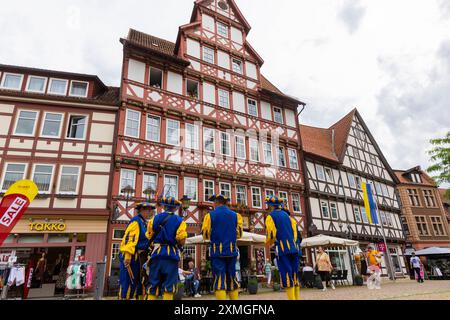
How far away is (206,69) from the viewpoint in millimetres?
20500

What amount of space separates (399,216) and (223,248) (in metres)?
31.4

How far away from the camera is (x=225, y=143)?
766 inches

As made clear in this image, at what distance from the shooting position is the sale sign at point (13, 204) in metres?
7.95

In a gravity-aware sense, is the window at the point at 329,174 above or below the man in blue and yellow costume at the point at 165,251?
above

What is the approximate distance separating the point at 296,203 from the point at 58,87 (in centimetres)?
1720

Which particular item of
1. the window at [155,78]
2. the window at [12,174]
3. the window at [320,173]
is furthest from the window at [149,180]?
the window at [320,173]

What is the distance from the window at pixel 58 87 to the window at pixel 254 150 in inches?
481

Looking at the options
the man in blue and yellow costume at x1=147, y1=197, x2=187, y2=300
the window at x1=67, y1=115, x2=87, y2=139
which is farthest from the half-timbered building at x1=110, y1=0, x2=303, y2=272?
the man in blue and yellow costume at x1=147, y1=197, x2=187, y2=300

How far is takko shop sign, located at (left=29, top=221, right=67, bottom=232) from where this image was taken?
13225mm

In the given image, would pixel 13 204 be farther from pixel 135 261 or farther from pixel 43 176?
pixel 43 176

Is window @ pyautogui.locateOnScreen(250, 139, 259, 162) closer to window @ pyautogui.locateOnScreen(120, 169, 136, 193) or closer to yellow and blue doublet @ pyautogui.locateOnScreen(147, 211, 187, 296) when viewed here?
window @ pyautogui.locateOnScreen(120, 169, 136, 193)

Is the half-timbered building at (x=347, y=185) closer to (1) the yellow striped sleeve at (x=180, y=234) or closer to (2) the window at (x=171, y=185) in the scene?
(2) the window at (x=171, y=185)

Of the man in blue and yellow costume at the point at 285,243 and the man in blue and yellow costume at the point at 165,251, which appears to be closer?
the man in blue and yellow costume at the point at 165,251

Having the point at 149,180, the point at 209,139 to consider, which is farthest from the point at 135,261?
the point at 209,139
